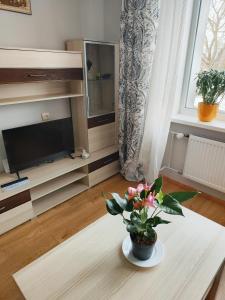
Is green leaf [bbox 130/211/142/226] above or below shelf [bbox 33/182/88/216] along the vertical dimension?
above

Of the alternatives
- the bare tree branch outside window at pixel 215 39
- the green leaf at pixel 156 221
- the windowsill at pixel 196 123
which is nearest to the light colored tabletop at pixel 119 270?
the green leaf at pixel 156 221

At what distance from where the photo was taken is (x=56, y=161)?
7.55 feet

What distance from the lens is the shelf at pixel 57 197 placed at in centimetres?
210

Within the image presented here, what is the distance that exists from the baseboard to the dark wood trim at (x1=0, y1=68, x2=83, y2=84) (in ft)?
5.06

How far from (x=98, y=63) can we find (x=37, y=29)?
0.69m

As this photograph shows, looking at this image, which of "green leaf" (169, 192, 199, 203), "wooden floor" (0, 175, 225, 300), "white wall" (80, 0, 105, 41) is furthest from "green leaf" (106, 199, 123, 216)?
"white wall" (80, 0, 105, 41)

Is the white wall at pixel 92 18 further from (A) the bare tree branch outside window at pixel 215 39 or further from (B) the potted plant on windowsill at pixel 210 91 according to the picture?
(B) the potted plant on windowsill at pixel 210 91

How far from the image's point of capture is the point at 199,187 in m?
2.39

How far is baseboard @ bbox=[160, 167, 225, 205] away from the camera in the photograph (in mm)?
2240

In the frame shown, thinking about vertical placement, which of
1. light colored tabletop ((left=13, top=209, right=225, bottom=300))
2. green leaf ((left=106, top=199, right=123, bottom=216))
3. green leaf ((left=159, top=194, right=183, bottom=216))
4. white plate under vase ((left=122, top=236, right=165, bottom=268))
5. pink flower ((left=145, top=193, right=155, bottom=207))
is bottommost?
light colored tabletop ((left=13, top=209, right=225, bottom=300))

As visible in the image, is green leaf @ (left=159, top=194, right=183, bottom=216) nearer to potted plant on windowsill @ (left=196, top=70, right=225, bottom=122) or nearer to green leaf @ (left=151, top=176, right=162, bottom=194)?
green leaf @ (left=151, top=176, right=162, bottom=194)

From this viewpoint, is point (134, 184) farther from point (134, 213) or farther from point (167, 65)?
point (134, 213)

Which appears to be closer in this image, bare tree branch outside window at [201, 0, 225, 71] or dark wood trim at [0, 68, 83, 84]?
dark wood trim at [0, 68, 83, 84]

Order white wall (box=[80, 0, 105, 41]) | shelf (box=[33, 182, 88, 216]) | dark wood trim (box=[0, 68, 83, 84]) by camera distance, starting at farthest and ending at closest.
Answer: white wall (box=[80, 0, 105, 41]), shelf (box=[33, 182, 88, 216]), dark wood trim (box=[0, 68, 83, 84])
